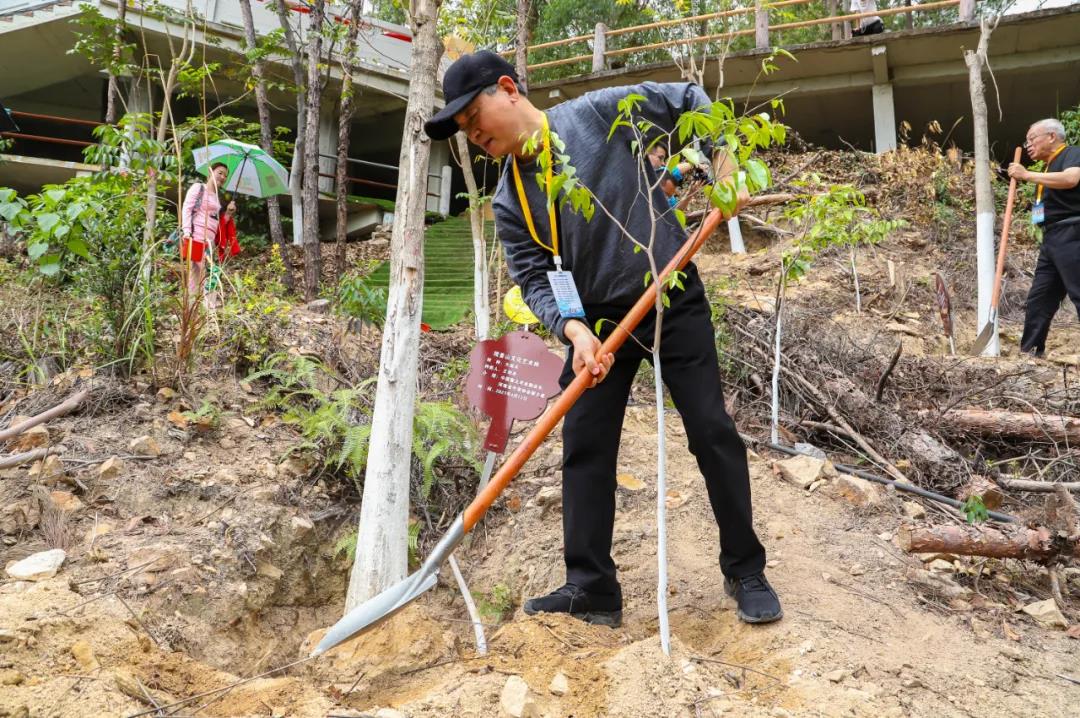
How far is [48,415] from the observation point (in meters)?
3.80

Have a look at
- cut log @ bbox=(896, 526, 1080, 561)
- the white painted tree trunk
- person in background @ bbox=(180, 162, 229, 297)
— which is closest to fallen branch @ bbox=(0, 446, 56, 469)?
person in background @ bbox=(180, 162, 229, 297)

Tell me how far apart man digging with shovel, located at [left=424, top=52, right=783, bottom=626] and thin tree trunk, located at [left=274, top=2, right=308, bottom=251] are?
322 inches

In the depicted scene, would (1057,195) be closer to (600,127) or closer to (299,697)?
(600,127)

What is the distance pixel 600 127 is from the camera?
8.55 feet

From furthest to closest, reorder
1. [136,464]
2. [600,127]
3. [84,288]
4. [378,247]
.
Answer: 1. [378,247]
2. [84,288]
3. [136,464]
4. [600,127]

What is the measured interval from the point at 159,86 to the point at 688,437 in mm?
13175

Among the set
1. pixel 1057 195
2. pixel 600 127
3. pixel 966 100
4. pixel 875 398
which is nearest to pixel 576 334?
pixel 600 127

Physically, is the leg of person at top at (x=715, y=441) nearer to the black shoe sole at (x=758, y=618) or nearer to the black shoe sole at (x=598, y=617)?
the black shoe sole at (x=758, y=618)

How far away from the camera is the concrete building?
12312 millimetres

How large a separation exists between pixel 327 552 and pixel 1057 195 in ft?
18.2

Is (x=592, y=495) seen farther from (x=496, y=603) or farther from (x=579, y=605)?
(x=496, y=603)

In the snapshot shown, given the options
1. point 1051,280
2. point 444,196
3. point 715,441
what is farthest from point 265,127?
point 715,441

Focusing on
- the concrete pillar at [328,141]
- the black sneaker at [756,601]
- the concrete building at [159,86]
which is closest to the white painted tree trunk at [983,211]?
the black sneaker at [756,601]

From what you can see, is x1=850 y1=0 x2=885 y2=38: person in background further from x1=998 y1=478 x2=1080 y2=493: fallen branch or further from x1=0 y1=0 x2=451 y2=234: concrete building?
x1=998 y1=478 x2=1080 y2=493: fallen branch
